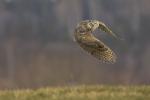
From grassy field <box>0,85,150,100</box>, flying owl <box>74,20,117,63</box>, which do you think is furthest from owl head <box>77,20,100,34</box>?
grassy field <box>0,85,150,100</box>

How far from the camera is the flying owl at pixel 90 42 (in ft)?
14.8

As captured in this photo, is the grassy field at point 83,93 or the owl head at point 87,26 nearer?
the owl head at point 87,26

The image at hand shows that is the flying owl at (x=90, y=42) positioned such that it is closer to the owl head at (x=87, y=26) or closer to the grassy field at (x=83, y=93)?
the owl head at (x=87, y=26)

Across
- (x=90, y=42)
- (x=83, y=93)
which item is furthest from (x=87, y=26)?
(x=83, y=93)

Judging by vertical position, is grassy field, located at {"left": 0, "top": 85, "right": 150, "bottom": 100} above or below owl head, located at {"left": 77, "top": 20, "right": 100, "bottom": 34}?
below

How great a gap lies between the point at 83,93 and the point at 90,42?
24.0 ft

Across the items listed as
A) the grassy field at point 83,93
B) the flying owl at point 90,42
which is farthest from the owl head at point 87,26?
the grassy field at point 83,93

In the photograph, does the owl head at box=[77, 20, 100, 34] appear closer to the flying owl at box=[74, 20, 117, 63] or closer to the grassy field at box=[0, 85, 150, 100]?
the flying owl at box=[74, 20, 117, 63]

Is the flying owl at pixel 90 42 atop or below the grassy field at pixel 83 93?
atop

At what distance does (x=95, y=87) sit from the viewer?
1280 centimetres

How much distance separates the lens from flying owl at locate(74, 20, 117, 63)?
4.52 m

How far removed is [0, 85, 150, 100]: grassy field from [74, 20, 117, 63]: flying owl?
603 cm

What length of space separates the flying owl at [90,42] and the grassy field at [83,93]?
19.8ft

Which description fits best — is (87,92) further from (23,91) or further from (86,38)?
(86,38)
